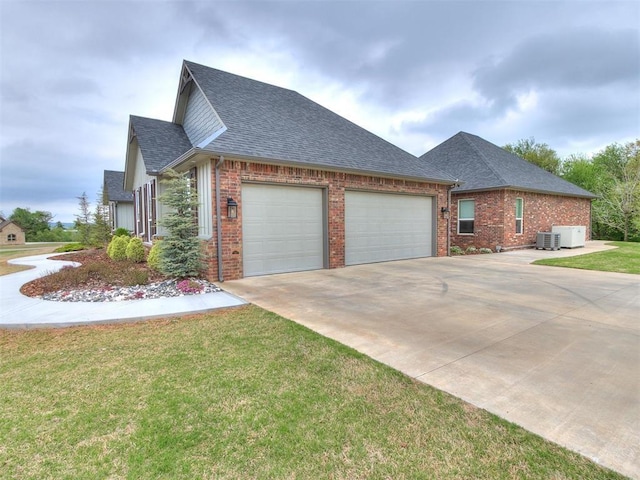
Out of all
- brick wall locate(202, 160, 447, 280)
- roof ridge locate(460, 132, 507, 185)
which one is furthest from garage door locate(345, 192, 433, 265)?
roof ridge locate(460, 132, 507, 185)

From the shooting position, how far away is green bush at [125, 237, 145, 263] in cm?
1076

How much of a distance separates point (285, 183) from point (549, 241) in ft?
45.3

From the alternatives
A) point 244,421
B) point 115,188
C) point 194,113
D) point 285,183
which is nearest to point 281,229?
point 285,183

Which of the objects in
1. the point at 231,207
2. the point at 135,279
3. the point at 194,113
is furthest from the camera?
the point at 194,113

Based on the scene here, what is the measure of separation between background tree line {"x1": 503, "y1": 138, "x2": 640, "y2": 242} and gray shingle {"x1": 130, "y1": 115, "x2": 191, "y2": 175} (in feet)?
82.2

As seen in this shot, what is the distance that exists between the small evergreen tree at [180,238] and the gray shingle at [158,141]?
337 cm

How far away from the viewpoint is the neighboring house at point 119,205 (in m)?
20.8

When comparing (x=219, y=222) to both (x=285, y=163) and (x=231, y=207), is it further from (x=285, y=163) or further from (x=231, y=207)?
(x=285, y=163)

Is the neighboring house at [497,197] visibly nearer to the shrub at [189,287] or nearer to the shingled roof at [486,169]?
the shingled roof at [486,169]

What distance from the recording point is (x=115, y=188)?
861 inches

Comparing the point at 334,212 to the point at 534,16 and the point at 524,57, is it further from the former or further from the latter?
the point at 524,57

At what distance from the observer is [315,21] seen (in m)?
10.6

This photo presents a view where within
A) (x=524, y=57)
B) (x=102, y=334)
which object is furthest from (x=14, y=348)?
(x=524, y=57)

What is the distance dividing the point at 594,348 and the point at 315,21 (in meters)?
11.3
